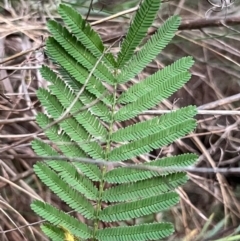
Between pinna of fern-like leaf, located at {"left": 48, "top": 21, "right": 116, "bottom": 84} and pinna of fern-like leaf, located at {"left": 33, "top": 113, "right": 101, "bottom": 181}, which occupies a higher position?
pinna of fern-like leaf, located at {"left": 48, "top": 21, "right": 116, "bottom": 84}

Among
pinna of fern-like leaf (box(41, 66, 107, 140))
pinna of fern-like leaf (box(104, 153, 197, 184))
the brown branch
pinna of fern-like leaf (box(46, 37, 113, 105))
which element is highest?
the brown branch

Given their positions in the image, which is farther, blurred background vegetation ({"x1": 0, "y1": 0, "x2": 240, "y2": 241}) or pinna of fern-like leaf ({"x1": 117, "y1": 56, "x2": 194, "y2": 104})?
blurred background vegetation ({"x1": 0, "y1": 0, "x2": 240, "y2": 241})

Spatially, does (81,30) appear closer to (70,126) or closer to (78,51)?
(78,51)

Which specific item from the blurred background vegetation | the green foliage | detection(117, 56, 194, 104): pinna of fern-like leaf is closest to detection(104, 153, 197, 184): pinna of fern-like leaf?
the green foliage

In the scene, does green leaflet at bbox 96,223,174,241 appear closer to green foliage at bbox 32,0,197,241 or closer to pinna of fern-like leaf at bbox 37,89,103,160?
green foliage at bbox 32,0,197,241

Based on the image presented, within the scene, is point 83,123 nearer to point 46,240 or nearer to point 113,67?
point 113,67

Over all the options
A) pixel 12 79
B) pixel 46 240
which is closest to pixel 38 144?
pixel 46 240
